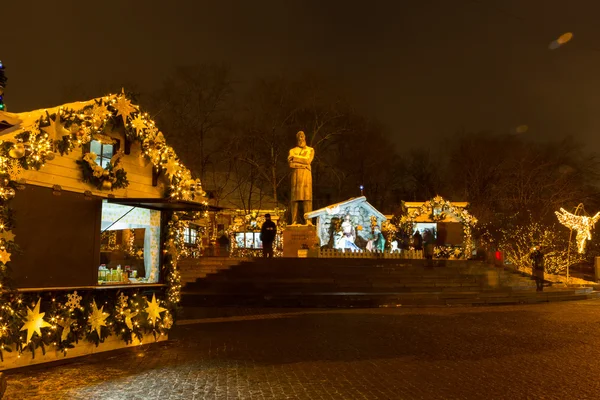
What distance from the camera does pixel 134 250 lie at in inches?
489

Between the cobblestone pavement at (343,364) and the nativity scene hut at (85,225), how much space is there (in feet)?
1.83

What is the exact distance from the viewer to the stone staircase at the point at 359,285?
19875 millimetres

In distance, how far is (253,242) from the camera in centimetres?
3912

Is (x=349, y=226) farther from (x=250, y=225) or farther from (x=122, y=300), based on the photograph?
(x=122, y=300)

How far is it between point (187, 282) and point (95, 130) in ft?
39.9

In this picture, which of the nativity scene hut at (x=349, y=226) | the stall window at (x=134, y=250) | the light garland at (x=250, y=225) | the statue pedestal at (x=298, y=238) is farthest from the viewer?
the light garland at (x=250, y=225)

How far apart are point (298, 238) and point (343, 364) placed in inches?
760

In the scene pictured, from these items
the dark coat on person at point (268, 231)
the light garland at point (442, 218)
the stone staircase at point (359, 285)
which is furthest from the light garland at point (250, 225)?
the stone staircase at point (359, 285)

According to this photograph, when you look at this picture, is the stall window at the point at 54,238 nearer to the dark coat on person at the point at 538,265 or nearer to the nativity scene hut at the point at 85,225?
the nativity scene hut at the point at 85,225

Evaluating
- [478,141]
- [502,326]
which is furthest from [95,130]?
[478,141]

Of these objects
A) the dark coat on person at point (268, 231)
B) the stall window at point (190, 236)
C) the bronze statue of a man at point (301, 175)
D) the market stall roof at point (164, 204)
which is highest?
the bronze statue of a man at point (301, 175)

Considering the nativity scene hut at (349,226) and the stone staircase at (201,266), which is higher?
the nativity scene hut at (349,226)

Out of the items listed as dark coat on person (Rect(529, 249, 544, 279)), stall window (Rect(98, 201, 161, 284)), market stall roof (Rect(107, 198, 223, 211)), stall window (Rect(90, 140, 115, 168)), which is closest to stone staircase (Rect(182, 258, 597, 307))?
dark coat on person (Rect(529, 249, 544, 279))

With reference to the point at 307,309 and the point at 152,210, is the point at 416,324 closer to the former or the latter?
the point at 307,309
